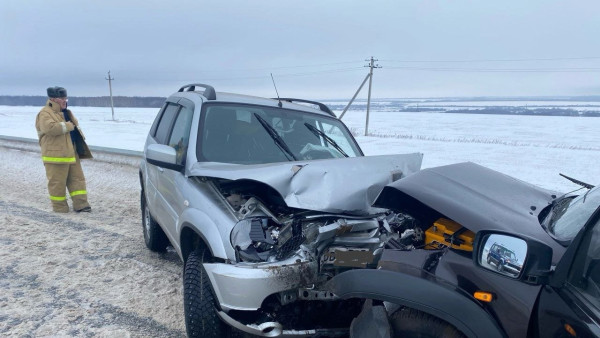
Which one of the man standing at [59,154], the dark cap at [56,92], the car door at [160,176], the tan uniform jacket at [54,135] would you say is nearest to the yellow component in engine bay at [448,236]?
the car door at [160,176]

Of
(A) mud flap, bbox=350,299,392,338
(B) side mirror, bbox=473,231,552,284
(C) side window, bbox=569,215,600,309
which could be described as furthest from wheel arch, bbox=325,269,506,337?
(C) side window, bbox=569,215,600,309

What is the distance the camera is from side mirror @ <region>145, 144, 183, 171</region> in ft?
11.6

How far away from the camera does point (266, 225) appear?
304 centimetres

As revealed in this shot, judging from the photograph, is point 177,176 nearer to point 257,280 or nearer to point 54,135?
point 257,280

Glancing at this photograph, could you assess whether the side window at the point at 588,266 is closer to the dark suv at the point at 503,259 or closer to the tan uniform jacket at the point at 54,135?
the dark suv at the point at 503,259

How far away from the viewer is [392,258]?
222cm

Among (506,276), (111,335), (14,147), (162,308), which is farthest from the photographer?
(14,147)

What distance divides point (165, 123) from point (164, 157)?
1675mm

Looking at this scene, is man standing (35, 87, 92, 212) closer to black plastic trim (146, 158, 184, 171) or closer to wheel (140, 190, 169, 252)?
wheel (140, 190, 169, 252)

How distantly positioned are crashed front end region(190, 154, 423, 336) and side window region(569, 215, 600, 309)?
90cm

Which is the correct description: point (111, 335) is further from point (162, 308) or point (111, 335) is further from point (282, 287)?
point (282, 287)

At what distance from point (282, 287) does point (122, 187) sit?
717 cm

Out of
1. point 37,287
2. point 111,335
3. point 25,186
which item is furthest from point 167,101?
point 25,186

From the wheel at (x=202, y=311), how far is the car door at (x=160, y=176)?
40.2 inches
